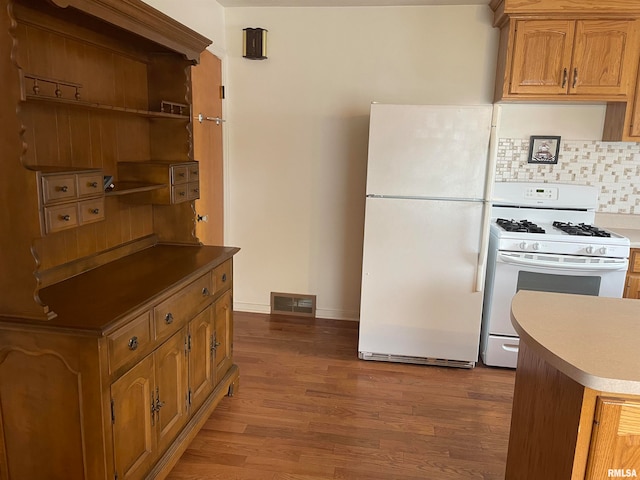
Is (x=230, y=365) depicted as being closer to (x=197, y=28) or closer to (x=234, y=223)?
(x=234, y=223)

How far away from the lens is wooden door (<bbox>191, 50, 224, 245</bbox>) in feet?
10.8

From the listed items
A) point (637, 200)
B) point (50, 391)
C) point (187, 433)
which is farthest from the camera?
point (637, 200)

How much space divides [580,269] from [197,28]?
301cm

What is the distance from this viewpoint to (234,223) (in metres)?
4.09

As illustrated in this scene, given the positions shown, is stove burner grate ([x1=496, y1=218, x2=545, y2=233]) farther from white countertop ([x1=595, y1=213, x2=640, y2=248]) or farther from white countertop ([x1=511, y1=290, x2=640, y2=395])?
white countertop ([x1=511, y1=290, x2=640, y2=395])

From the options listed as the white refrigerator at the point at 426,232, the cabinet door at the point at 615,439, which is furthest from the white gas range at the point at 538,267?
the cabinet door at the point at 615,439

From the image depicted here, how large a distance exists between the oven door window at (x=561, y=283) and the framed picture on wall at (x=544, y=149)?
1003mm

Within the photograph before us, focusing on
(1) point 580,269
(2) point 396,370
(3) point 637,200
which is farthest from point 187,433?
(3) point 637,200

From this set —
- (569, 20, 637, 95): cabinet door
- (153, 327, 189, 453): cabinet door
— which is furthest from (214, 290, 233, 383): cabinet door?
(569, 20, 637, 95): cabinet door

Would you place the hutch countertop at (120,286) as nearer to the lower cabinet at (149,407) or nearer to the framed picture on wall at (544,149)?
the lower cabinet at (149,407)

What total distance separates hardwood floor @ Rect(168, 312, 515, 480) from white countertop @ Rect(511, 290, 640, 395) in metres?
0.93

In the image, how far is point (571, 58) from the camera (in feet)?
10.5

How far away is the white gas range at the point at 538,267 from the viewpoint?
121 inches

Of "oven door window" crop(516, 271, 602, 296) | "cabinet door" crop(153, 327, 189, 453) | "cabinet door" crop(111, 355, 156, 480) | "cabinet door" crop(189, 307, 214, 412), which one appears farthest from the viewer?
"oven door window" crop(516, 271, 602, 296)
